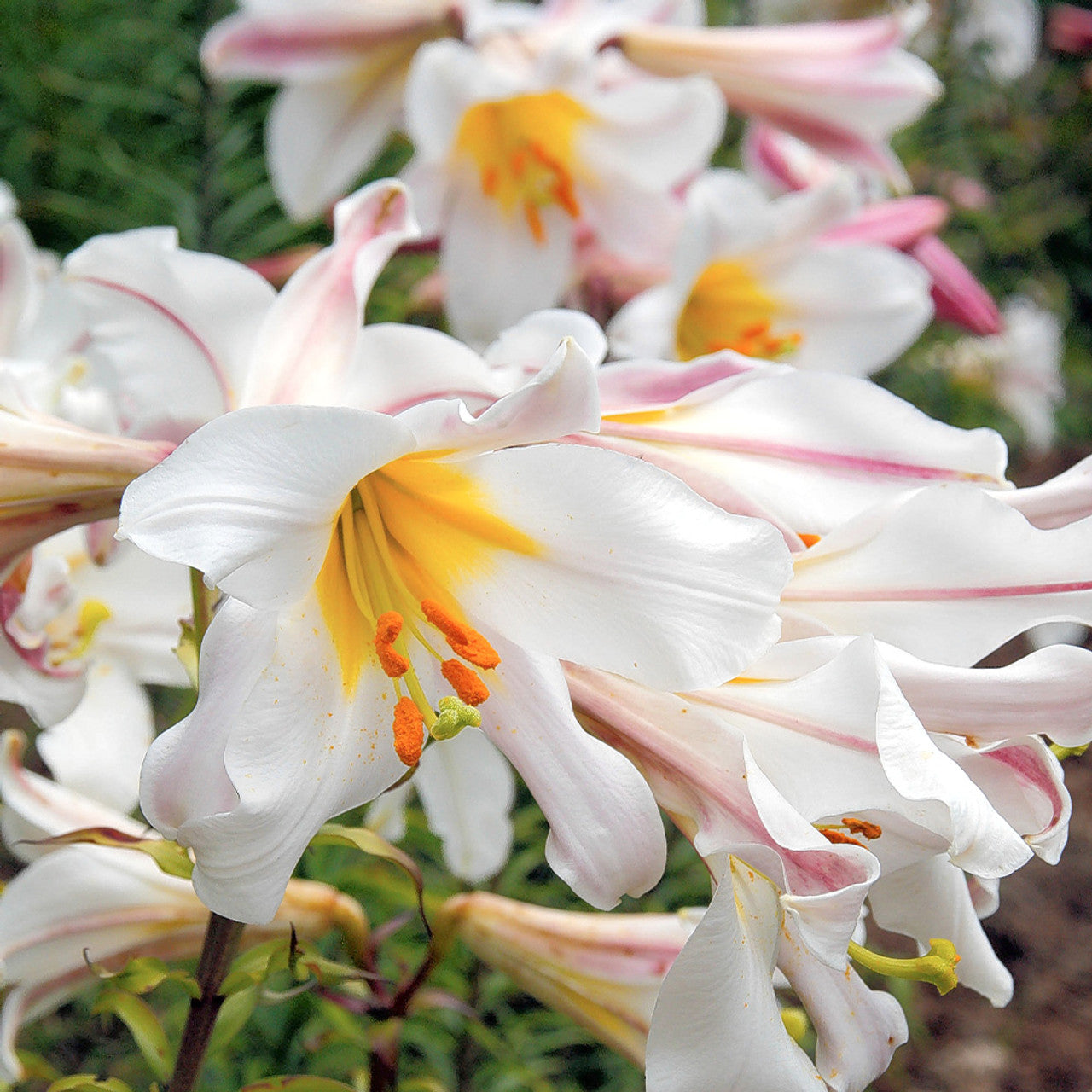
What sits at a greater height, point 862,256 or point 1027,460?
point 862,256

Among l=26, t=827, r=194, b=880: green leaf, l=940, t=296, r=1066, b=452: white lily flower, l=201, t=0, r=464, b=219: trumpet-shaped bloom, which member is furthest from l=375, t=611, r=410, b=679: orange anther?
l=940, t=296, r=1066, b=452: white lily flower

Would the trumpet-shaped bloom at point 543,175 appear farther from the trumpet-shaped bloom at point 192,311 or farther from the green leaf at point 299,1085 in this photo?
the green leaf at point 299,1085

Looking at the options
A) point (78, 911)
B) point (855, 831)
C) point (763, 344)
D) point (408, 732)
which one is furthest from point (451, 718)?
point (763, 344)

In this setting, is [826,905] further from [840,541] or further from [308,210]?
[308,210]

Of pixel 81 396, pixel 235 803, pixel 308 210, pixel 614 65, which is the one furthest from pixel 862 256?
pixel 235 803

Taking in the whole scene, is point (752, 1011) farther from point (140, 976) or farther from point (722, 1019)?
point (140, 976)

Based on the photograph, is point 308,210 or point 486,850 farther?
point 308,210
